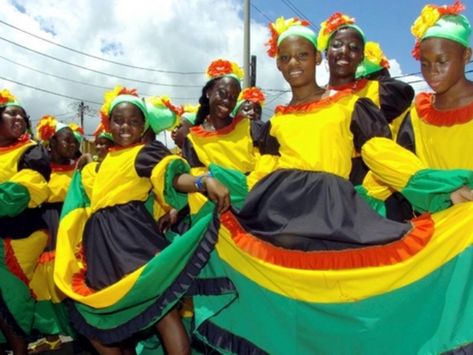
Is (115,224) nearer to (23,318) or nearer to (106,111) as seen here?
(106,111)

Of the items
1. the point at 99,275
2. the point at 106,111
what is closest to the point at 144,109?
the point at 106,111

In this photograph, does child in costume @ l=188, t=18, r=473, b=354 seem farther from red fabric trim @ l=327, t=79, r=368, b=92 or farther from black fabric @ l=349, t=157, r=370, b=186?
red fabric trim @ l=327, t=79, r=368, b=92

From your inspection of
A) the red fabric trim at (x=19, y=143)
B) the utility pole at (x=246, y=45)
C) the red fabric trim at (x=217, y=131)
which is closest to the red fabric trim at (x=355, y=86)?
the red fabric trim at (x=217, y=131)

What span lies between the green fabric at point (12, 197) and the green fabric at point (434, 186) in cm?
300

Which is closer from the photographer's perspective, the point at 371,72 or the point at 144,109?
the point at 144,109

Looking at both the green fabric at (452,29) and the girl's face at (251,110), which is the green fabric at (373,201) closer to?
the green fabric at (452,29)

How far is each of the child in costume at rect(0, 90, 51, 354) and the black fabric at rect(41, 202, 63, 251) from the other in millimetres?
345

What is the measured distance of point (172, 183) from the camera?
3312 mm

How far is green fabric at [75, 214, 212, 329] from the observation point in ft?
10.0

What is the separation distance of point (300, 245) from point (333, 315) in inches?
15.5

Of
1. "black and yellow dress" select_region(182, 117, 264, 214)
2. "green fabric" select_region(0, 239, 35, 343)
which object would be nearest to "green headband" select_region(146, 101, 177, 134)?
"black and yellow dress" select_region(182, 117, 264, 214)

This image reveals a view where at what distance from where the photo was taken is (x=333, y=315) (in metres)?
2.75

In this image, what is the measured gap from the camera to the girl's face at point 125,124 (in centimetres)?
368

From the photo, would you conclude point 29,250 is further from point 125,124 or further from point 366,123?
point 366,123
